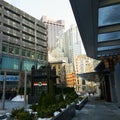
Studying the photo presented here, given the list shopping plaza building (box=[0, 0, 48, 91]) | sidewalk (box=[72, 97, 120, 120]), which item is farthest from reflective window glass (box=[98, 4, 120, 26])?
shopping plaza building (box=[0, 0, 48, 91])

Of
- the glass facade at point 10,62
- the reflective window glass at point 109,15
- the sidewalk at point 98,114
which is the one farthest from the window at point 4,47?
the reflective window glass at point 109,15

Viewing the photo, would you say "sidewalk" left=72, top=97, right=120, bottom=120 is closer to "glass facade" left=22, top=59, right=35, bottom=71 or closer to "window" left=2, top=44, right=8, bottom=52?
"window" left=2, top=44, right=8, bottom=52

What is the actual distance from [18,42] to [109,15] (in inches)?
2411

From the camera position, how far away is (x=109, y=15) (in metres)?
11.1

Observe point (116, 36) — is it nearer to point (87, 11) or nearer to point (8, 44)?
point (87, 11)

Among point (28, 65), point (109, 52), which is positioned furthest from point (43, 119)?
point (28, 65)

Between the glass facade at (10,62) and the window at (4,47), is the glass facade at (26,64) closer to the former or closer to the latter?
the glass facade at (10,62)

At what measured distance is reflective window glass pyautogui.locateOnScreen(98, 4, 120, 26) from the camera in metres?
10.1

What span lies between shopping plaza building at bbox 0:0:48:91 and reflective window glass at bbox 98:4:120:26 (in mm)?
48598

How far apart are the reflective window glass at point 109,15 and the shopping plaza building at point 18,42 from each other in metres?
48.6

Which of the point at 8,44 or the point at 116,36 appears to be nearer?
the point at 116,36

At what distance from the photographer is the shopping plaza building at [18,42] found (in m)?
62.9

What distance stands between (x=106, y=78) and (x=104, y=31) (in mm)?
18479

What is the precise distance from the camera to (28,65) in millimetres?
71812
